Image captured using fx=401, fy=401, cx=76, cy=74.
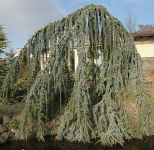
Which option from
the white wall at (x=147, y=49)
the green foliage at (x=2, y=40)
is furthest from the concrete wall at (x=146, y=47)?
the green foliage at (x=2, y=40)

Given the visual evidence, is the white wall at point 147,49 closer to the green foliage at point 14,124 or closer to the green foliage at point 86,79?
the green foliage at point 14,124

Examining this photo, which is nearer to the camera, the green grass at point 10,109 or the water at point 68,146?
the water at point 68,146

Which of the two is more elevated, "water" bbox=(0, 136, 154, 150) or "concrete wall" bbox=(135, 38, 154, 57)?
"concrete wall" bbox=(135, 38, 154, 57)

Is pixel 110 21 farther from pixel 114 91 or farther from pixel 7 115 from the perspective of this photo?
pixel 7 115

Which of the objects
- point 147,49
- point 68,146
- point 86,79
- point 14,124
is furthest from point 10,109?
point 147,49

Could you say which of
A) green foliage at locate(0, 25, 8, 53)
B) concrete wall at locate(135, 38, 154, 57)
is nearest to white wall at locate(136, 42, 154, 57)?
concrete wall at locate(135, 38, 154, 57)

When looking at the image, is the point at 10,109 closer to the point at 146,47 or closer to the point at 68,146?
the point at 68,146

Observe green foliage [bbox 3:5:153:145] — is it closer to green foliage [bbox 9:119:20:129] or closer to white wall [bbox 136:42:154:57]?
green foliage [bbox 9:119:20:129]

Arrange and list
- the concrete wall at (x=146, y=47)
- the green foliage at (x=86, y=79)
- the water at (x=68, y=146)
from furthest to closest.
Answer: the concrete wall at (x=146, y=47)
the water at (x=68, y=146)
the green foliage at (x=86, y=79)

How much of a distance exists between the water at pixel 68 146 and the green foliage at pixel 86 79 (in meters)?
0.27

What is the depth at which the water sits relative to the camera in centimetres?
1488

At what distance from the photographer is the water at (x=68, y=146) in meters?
14.9

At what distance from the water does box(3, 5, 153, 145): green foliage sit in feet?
0.89

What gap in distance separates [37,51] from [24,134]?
10.6 feet
